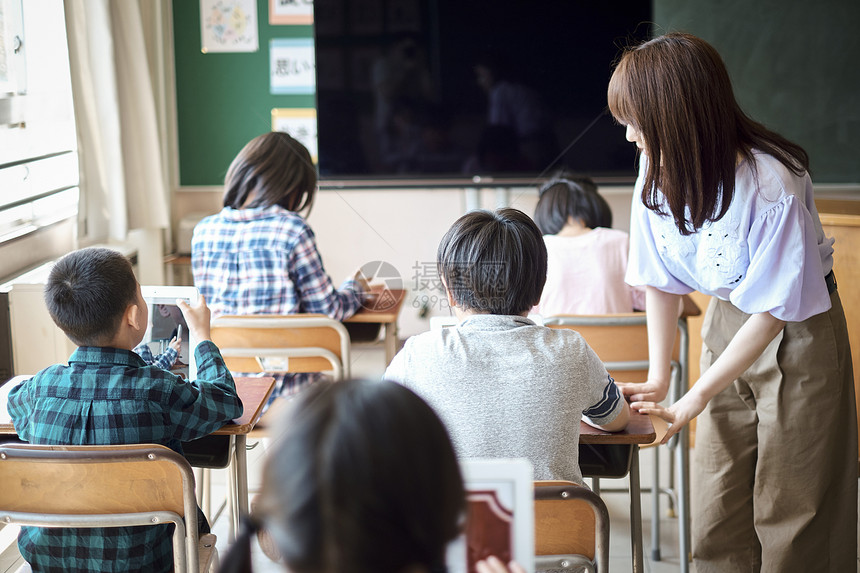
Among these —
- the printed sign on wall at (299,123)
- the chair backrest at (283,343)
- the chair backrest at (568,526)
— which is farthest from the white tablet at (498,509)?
the printed sign on wall at (299,123)

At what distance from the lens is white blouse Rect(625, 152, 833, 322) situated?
144cm

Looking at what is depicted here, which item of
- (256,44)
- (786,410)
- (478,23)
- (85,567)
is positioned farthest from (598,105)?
(85,567)

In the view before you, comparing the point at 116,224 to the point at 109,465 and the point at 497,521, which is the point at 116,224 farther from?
the point at 497,521

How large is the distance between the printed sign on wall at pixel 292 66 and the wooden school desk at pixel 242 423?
7.82 ft

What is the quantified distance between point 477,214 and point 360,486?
825 mm

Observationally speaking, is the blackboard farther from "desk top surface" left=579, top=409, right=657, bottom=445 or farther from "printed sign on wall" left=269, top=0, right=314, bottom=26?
"desk top surface" left=579, top=409, right=657, bottom=445

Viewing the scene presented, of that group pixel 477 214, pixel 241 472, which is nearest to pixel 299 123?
pixel 241 472

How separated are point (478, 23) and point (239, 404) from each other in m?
2.40

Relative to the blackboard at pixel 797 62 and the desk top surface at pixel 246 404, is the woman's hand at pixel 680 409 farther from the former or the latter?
the blackboard at pixel 797 62

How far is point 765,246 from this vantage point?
1.45m

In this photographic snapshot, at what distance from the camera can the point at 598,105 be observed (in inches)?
137

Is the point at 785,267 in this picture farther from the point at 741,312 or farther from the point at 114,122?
the point at 114,122

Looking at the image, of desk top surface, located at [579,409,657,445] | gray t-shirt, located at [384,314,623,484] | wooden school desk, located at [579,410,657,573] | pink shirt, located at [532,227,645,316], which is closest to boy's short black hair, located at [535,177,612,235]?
pink shirt, located at [532,227,645,316]

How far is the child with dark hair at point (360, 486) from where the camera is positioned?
623 millimetres
